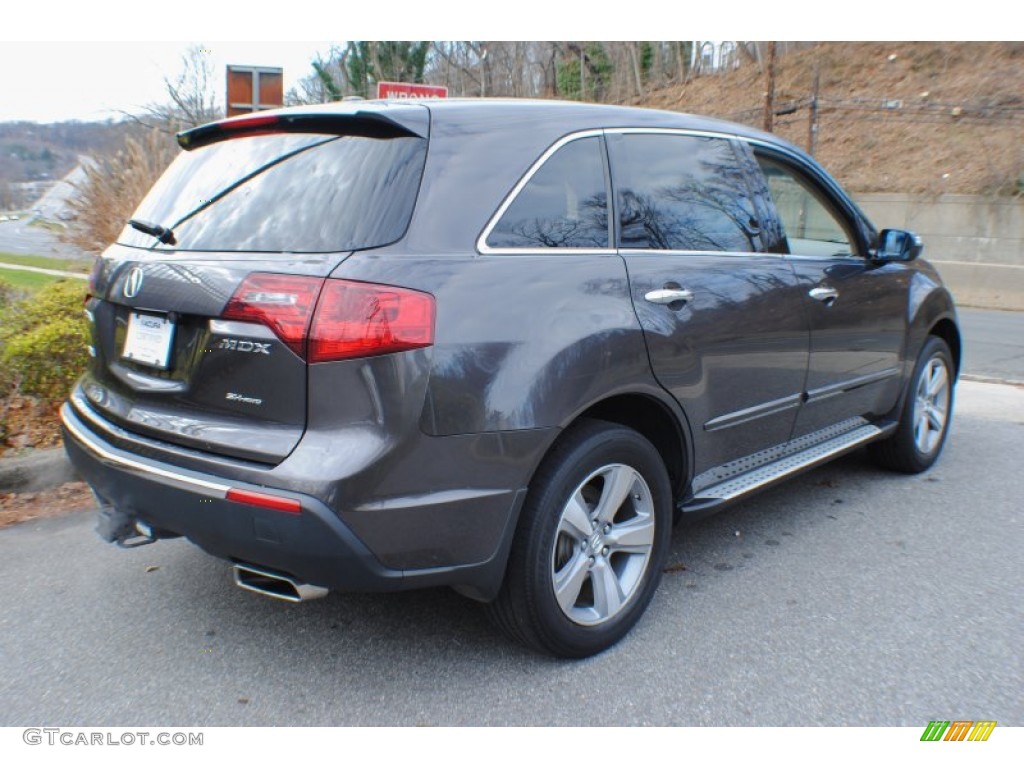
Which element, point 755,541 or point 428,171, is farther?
point 755,541

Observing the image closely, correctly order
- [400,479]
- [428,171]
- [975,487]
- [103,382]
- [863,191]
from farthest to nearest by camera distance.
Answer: [863,191], [975,487], [103,382], [428,171], [400,479]

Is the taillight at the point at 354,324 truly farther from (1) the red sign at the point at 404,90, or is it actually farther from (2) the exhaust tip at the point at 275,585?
(1) the red sign at the point at 404,90

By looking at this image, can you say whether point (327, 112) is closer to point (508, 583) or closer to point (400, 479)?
point (400, 479)

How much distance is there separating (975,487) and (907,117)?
71.1ft

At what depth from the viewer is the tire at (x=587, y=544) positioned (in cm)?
261

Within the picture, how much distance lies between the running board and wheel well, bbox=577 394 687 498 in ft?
0.36

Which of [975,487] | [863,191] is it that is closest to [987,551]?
[975,487]

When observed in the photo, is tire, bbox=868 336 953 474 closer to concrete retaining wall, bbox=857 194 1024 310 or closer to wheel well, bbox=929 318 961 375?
wheel well, bbox=929 318 961 375

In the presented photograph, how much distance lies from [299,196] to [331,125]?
0.86 ft

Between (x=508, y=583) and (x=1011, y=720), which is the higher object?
(x=508, y=583)

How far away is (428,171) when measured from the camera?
249 cm

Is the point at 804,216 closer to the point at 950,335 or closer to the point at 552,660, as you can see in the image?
the point at 950,335

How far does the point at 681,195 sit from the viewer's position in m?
3.31
